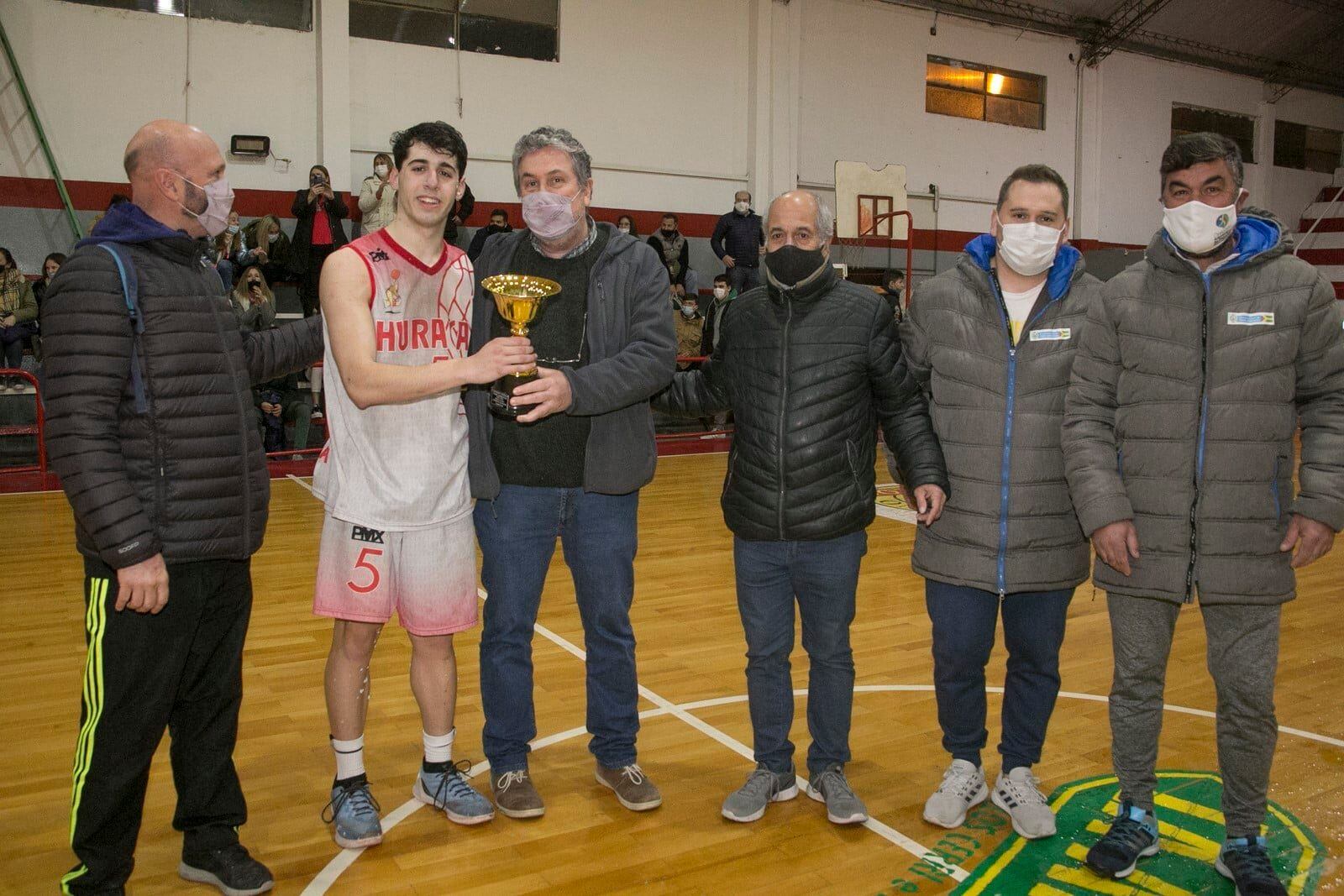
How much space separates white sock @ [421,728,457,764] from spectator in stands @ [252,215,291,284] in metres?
9.02

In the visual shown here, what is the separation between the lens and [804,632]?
3.23 meters

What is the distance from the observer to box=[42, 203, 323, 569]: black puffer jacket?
7.96ft

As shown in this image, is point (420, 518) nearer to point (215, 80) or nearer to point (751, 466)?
point (751, 466)

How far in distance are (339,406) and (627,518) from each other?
2.92 feet

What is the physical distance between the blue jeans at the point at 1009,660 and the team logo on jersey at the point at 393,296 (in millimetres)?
1701

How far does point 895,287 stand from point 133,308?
510 inches

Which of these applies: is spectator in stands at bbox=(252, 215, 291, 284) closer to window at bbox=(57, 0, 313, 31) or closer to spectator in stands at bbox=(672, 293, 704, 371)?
window at bbox=(57, 0, 313, 31)

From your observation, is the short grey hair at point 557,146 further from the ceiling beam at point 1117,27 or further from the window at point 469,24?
the ceiling beam at point 1117,27

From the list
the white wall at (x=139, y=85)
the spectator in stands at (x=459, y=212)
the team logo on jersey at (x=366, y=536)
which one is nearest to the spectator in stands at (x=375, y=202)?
the spectator in stands at (x=459, y=212)

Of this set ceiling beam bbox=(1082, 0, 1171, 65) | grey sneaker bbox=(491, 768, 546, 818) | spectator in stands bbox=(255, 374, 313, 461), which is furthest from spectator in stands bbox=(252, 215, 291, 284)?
ceiling beam bbox=(1082, 0, 1171, 65)

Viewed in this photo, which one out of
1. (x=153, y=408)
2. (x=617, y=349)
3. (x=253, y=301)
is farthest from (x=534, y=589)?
(x=253, y=301)

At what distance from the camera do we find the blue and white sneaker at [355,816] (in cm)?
300

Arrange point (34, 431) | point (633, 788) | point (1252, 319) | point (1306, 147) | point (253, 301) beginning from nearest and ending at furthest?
point (1252, 319)
point (633, 788)
point (34, 431)
point (253, 301)
point (1306, 147)

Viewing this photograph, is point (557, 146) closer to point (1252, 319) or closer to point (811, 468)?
point (811, 468)
